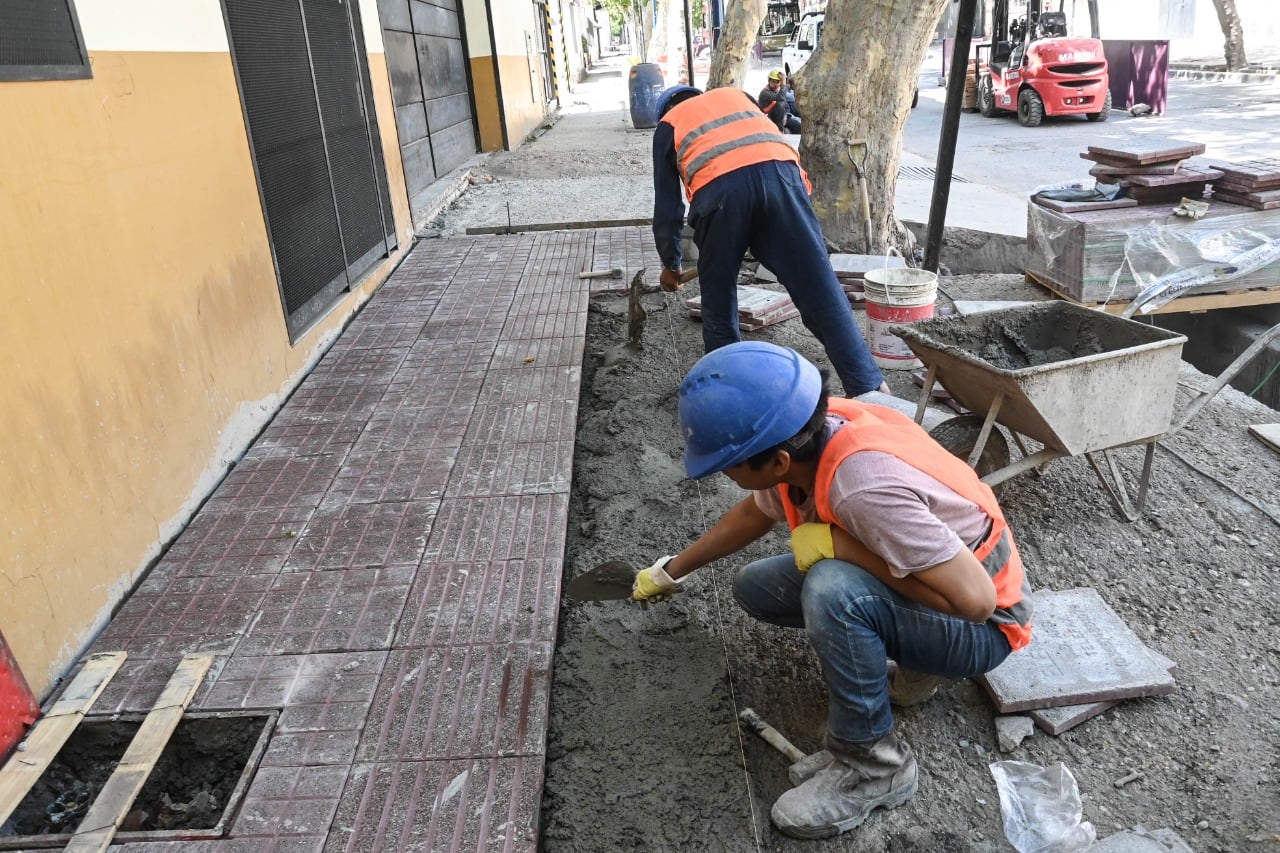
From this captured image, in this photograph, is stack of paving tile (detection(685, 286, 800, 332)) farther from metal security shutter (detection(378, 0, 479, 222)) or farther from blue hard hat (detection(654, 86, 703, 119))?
metal security shutter (detection(378, 0, 479, 222))

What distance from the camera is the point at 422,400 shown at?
14.6 ft

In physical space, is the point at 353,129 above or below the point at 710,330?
above

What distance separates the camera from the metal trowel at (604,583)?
2.91 meters

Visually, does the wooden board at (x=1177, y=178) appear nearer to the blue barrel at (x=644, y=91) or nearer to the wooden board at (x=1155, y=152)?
the wooden board at (x=1155, y=152)

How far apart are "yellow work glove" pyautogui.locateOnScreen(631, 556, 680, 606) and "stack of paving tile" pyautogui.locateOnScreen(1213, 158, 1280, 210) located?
14.9 feet

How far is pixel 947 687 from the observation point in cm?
253

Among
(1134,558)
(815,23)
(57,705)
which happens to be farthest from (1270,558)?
(815,23)

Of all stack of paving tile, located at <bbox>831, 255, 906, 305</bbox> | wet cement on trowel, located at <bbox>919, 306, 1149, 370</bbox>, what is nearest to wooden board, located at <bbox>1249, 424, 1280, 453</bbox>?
wet cement on trowel, located at <bbox>919, 306, 1149, 370</bbox>

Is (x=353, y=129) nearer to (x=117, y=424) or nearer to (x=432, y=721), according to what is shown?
(x=117, y=424)

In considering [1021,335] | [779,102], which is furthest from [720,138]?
[779,102]

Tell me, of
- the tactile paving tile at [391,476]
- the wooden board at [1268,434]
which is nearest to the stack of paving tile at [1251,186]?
the wooden board at [1268,434]

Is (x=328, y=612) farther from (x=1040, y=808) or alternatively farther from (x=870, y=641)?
(x=1040, y=808)

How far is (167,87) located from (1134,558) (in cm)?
420

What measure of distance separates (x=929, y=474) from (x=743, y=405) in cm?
42
